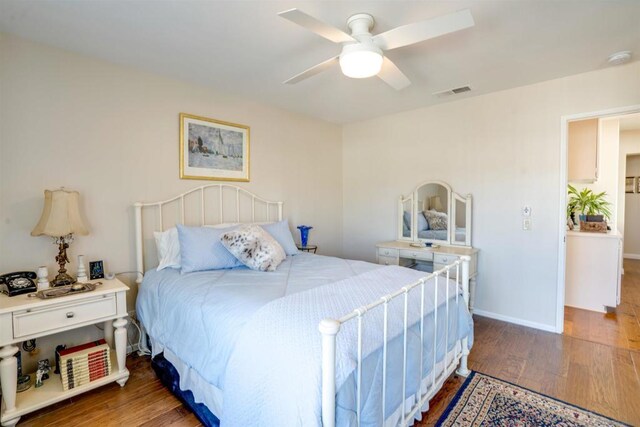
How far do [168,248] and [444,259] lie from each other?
2.64m

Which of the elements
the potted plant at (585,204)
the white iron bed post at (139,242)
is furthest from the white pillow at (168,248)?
the potted plant at (585,204)

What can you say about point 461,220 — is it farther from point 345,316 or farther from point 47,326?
point 47,326

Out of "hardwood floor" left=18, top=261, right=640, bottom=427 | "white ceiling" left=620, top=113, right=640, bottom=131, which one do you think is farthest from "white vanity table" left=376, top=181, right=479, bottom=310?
"white ceiling" left=620, top=113, right=640, bottom=131

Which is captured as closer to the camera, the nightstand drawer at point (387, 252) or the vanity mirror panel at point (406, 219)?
the nightstand drawer at point (387, 252)

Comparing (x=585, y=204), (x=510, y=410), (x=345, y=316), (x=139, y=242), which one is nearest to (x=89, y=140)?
(x=139, y=242)

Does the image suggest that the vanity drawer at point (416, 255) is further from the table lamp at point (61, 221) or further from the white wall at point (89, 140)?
the table lamp at point (61, 221)

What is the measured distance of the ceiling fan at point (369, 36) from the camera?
5.00 ft

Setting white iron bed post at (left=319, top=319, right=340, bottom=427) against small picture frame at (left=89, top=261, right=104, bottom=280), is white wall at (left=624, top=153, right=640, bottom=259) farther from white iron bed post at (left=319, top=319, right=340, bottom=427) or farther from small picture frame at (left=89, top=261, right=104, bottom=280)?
small picture frame at (left=89, top=261, right=104, bottom=280)

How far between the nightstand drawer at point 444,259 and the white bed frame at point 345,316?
22.5 inches

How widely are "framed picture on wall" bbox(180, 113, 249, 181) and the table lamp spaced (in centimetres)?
96

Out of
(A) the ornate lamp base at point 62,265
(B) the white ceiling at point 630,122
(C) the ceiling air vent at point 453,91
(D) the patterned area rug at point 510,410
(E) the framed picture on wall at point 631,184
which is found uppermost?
(B) the white ceiling at point 630,122

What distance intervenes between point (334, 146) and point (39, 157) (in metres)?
3.29

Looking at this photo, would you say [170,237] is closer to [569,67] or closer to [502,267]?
[502,267]

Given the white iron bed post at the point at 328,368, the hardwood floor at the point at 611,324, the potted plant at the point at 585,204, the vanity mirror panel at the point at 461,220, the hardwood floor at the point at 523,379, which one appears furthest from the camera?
the potted plant at the point at 585,204
